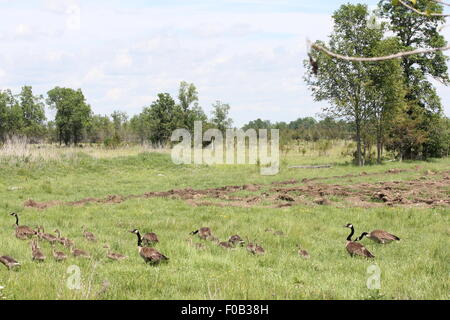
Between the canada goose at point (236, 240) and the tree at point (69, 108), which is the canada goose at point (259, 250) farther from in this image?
the tree at point (69, 108)

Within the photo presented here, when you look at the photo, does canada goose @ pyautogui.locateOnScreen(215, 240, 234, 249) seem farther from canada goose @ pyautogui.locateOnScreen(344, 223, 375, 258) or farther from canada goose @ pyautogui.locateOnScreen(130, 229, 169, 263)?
canada goose @ pyautogui.locateOnScreen(344, 223, 375, 258)

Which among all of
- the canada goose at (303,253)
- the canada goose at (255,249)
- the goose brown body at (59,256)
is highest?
the goose brown body at (59,256)

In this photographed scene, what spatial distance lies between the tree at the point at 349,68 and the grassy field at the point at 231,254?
20.3 metres

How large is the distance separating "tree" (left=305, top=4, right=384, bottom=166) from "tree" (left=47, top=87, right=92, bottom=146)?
111 feet

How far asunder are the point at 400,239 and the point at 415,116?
39.3 metres

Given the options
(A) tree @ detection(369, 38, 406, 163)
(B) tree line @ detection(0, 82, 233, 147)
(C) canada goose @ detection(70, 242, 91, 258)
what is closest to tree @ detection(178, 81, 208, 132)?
(B) tree line @ detection(0, 82, 233, 147)

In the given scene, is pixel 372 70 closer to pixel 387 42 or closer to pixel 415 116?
pixel 387 42

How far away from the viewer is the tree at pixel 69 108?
5978cm

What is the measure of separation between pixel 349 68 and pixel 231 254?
34.3m

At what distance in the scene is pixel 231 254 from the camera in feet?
34.0

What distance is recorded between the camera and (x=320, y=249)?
11172mm

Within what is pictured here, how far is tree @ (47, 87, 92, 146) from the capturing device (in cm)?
5978

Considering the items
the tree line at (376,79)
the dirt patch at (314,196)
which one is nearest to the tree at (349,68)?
the tree line at (376,79)
